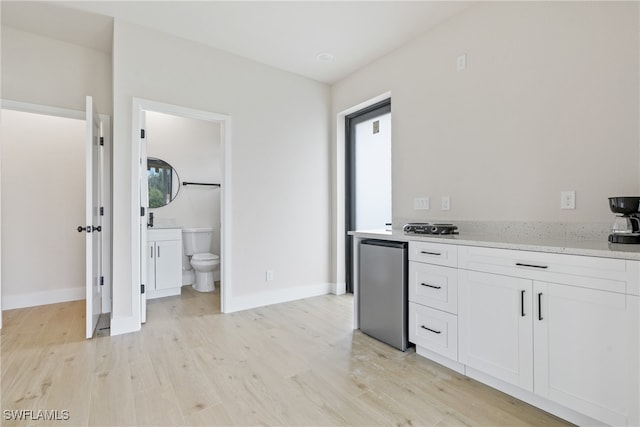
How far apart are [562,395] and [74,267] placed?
15.2 ft

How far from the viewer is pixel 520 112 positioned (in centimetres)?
219

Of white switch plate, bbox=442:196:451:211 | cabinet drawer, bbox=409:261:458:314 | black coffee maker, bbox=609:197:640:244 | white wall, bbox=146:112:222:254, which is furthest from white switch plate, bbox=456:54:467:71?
white wall, bbox=146:112:222:254

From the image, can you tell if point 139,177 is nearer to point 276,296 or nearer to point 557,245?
point 276,296

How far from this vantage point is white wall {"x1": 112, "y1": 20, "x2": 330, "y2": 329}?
106 inches

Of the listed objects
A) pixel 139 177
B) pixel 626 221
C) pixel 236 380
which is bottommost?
pixel 236 380

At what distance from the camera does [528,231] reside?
2.14 meters

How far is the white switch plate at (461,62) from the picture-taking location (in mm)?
2535

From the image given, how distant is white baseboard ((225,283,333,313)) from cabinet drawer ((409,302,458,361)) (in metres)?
1.71

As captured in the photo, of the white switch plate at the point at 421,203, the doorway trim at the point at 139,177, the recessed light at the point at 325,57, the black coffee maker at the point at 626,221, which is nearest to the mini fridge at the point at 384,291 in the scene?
the white switch plate at the point at 421,203

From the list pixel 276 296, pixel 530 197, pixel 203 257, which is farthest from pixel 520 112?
pixel 203 257

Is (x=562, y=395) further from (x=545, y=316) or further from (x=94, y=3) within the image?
(x=94, y=3)

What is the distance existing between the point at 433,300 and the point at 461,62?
6.33ft

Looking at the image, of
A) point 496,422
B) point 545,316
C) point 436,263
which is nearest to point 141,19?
point 436,263

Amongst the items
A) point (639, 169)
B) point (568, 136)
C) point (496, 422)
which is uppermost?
point (568, 136)
